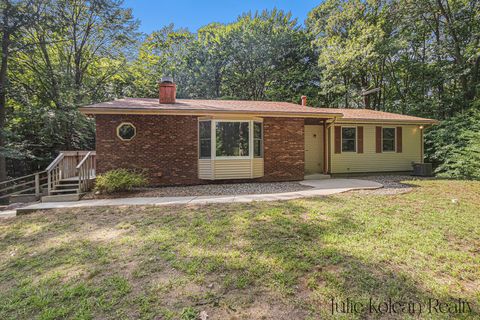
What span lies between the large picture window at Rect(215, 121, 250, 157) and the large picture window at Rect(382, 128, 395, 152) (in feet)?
23.2

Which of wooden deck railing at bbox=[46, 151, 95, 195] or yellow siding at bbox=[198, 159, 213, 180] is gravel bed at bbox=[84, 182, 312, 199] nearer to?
yellow siding at bbox=[198, 159, 213, 180]

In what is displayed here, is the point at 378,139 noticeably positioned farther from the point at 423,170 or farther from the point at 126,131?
the point at 126,131

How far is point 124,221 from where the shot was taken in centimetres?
452

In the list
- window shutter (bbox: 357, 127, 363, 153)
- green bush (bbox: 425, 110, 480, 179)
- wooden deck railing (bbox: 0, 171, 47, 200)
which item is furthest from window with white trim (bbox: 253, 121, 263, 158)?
Answer: green bush (bbox: 425, 110, 480, 179)

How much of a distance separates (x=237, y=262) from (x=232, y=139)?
19.1ft

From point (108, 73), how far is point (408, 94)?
69.5 feet

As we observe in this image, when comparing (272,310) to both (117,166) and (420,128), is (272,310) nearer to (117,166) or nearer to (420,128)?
(117,166)

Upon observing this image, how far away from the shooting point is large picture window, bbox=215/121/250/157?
818 centimetres

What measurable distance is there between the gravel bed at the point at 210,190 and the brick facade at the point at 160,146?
1.87 ft

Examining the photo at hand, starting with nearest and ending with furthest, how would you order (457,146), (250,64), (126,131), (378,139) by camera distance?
1. (126,131)
2. (378,139)
3. (457,146)
4. (250,64)

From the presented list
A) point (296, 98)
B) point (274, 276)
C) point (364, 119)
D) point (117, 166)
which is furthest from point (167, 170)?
point (296, 98)

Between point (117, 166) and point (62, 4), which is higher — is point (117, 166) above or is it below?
below

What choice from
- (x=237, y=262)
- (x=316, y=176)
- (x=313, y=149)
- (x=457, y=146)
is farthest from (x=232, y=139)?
(x=457, y=146)

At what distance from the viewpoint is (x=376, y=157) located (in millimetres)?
10555
